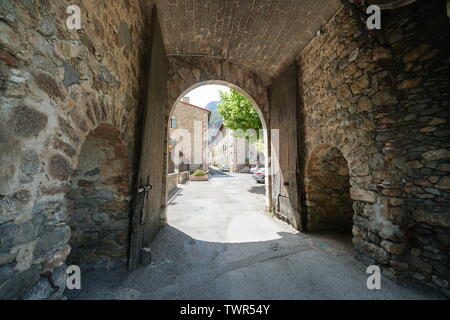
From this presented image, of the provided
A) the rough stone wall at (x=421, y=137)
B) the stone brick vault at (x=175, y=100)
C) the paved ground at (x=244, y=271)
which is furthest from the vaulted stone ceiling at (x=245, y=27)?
the paved ground at (x=244, y=271)

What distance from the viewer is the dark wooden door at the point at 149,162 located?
8.56 ft

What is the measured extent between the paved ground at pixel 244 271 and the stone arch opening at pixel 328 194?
1.34 ft

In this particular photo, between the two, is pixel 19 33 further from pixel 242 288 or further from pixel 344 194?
pixel 344 194

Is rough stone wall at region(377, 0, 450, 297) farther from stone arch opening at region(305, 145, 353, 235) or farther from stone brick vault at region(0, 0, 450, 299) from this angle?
stone arch opening at region(305, 145, 353, 235)

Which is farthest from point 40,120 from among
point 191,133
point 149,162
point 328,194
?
point 191,133

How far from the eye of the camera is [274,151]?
205 inches

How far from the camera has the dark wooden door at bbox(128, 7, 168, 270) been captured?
103 inches

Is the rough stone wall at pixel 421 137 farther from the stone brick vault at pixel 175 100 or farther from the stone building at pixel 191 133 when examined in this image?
the stone building at pixel 191 133

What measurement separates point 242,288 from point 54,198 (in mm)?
2161

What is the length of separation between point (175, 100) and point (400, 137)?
4.34 meters

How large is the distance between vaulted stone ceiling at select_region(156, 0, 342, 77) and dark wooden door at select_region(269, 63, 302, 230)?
0.63 m

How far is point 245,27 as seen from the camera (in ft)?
11.9

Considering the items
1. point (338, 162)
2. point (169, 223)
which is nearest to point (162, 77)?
point (169, 223)

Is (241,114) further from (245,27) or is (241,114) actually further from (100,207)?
(100,207)
